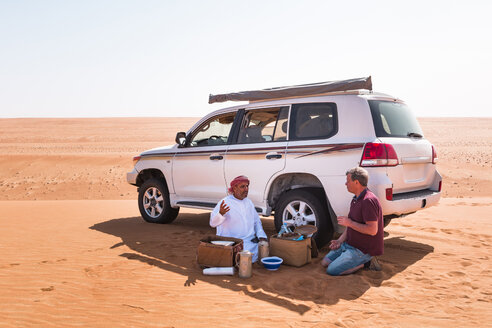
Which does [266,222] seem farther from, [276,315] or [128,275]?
[276,315]

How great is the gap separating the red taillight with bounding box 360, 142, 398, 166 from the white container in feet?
6.70

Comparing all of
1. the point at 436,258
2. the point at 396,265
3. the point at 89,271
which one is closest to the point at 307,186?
the point at 396,265

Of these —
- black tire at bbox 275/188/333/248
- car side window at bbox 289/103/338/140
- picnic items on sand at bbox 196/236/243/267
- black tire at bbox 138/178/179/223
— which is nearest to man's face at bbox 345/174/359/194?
black tire at bbox 275/188/333/248

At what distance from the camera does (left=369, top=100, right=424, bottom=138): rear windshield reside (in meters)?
5.61

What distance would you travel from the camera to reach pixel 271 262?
209 inches

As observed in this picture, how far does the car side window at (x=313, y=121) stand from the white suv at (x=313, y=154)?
Answer: 0.6 inches

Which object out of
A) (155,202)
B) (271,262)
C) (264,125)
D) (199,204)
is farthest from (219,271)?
(155,202)

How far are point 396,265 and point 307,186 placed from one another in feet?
5.02

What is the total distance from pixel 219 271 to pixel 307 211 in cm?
155

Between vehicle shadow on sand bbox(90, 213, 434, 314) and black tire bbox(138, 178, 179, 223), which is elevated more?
black tire bbox(138, 178, 179, 223)

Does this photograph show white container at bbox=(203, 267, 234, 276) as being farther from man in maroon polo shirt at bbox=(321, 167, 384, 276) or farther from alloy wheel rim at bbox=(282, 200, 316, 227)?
alloy wheel rim at bbox=(282, 200, 316, 227)

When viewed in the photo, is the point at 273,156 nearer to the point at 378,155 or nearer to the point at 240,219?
the point at 240,219

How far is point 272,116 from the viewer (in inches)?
262

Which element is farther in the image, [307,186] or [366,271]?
[307,186]
